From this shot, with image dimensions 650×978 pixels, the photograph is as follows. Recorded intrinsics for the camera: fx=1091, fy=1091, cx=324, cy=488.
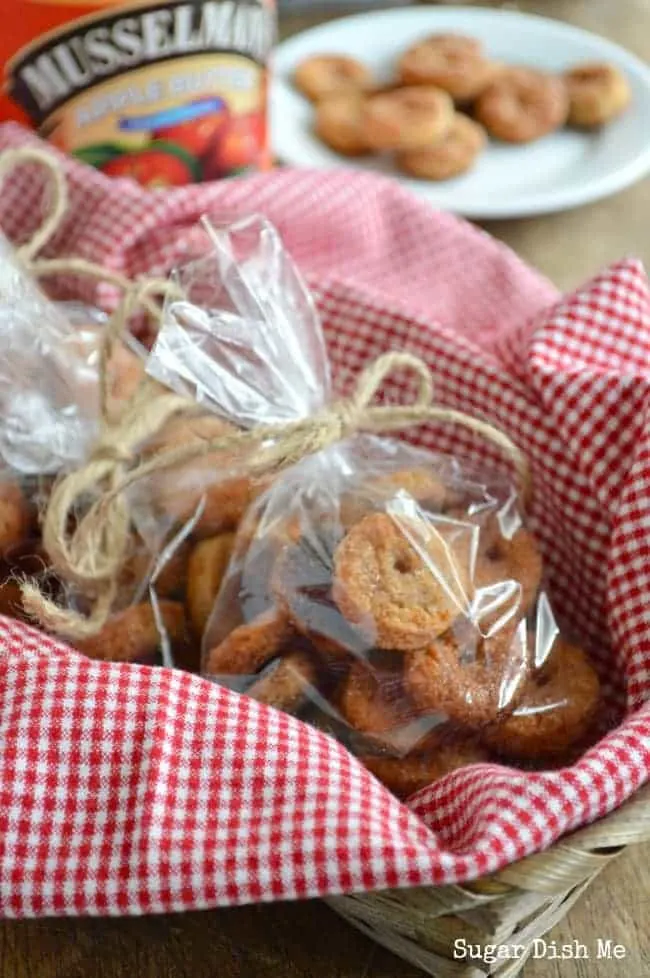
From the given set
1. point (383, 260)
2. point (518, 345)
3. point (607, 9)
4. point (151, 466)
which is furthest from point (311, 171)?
point (607, 9)

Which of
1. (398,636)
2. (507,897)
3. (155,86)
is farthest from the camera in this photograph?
(155,86)

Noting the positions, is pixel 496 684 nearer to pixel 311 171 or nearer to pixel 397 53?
pixel 311 171

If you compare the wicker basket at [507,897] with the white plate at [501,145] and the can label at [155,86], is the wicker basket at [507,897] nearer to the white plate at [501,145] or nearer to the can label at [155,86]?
the can label at [155,86]

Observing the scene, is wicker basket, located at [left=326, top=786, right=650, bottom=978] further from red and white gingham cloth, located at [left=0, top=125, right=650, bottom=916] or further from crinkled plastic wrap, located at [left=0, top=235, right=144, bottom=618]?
crinkled plastic wrap, located at [left=0, top=235, right=144, bottom=618]

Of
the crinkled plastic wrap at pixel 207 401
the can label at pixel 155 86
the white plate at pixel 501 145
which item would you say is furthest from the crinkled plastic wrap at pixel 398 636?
the white plate at pixel 501 145

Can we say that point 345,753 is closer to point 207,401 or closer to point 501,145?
point 207,401

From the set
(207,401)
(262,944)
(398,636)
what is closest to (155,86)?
(207,401)
